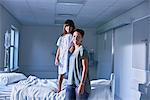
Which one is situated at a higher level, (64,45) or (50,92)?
(64,45)

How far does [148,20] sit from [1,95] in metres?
2.75

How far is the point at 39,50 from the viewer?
8.93m

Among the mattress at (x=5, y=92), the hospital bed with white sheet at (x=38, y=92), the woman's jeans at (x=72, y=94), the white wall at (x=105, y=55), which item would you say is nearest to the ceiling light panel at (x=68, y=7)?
the hospital bed with white sheet at (x=38, y=92)

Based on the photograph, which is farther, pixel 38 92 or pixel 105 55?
pixel 105 55

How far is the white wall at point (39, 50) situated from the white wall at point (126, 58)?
2796 mm

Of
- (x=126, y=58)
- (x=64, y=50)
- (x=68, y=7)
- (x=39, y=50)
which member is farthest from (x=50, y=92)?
(x=39, y=50)

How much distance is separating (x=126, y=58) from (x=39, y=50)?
163 inches

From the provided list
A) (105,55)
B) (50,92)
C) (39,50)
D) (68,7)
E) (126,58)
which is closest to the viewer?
(50,92)

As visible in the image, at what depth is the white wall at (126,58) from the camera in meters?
4.70

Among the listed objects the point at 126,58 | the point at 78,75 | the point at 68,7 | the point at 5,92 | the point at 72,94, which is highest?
the point at 68,7

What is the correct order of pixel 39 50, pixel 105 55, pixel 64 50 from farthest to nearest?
pixel 39 50 < pixel 105 55 < pixel 64 50

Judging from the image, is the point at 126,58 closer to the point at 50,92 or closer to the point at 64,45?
the point at 50,92

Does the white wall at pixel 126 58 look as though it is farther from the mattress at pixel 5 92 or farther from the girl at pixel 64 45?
the mattress at pixel 5 92

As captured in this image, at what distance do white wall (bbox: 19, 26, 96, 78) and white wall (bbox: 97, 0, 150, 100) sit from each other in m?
2.80
